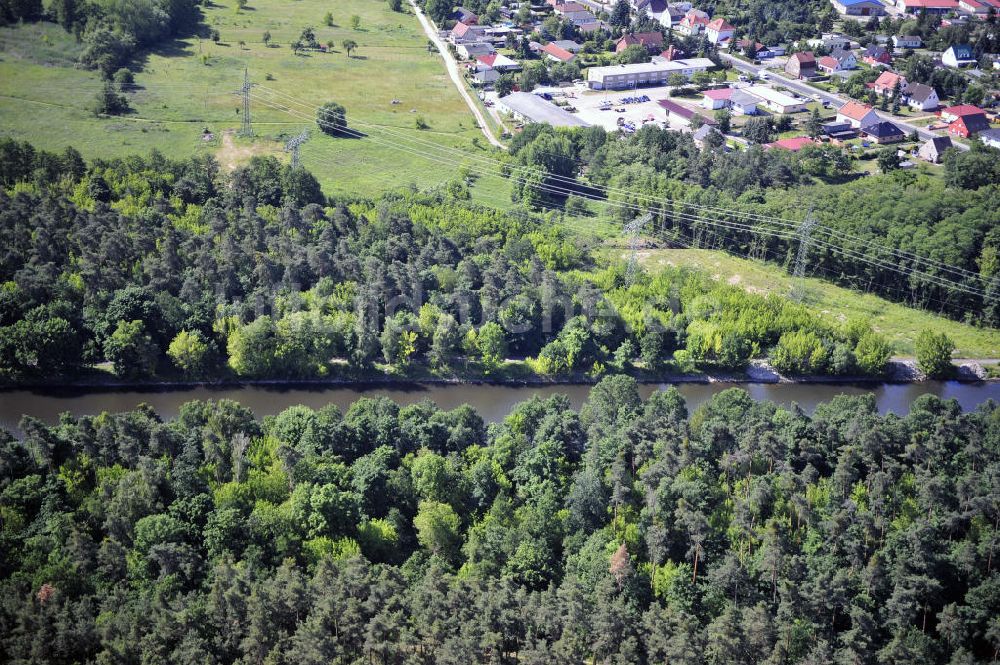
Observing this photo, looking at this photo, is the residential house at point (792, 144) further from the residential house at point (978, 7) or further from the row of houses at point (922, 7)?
the residential house at point (978, 7)

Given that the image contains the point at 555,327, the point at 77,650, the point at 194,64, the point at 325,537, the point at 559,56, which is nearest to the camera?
the point at 77,650

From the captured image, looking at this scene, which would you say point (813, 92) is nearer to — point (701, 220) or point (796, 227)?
point (701, 220)

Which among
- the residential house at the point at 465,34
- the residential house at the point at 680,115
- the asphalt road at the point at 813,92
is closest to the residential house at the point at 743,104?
the residential house at the point at 680,115

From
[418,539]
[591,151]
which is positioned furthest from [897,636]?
[591,151]

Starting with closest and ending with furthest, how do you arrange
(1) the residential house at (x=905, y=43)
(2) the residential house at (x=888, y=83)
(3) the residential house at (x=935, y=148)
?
(3) the residential house at (x=935, y=148) < (2) the residential house at (x=888, y=83) < (1) the residential house at (x=905, y=43)

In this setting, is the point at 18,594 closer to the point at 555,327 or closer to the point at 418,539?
the point at 418,539

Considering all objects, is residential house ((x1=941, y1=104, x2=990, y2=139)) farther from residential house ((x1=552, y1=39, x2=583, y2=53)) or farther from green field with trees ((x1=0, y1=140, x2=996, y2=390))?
residential house ((x1=552, y1=39, x2=583, y2=53))
